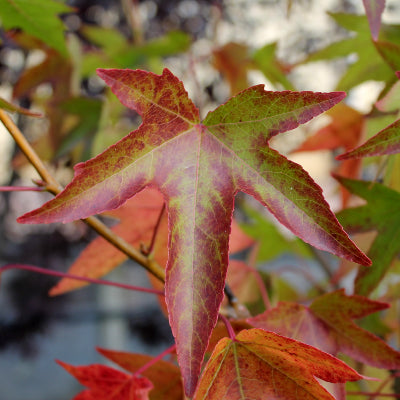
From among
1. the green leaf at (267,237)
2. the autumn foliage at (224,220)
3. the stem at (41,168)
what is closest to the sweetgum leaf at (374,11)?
the autumn foliage at (224,220)

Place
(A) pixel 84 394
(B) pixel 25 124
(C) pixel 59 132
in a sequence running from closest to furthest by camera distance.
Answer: (A) pixel 84 394, (C) pixel 59 132, (B) pixel 25 124

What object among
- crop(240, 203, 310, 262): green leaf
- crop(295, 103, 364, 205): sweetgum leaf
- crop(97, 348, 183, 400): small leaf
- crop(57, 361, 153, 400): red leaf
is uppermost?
crop(295, 103, 364, 205): sweetgum leaf

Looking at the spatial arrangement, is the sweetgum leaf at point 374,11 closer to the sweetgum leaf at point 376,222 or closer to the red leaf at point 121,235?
the sweetgum leaf at point 376,222

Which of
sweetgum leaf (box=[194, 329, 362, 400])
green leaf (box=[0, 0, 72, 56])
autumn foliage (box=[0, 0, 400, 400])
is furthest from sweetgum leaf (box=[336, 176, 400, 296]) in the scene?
green leaf (box=[0, 0, 72, 56])

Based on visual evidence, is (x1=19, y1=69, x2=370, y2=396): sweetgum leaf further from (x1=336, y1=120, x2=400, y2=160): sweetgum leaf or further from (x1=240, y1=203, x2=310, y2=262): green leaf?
(x1=240, y1=203, x2=310, y2=262): green leaf

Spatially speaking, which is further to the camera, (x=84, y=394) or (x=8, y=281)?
(x=8, y=281)

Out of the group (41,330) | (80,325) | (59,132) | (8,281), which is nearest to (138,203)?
(59,132)

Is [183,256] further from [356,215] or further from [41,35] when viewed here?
[41,35]
